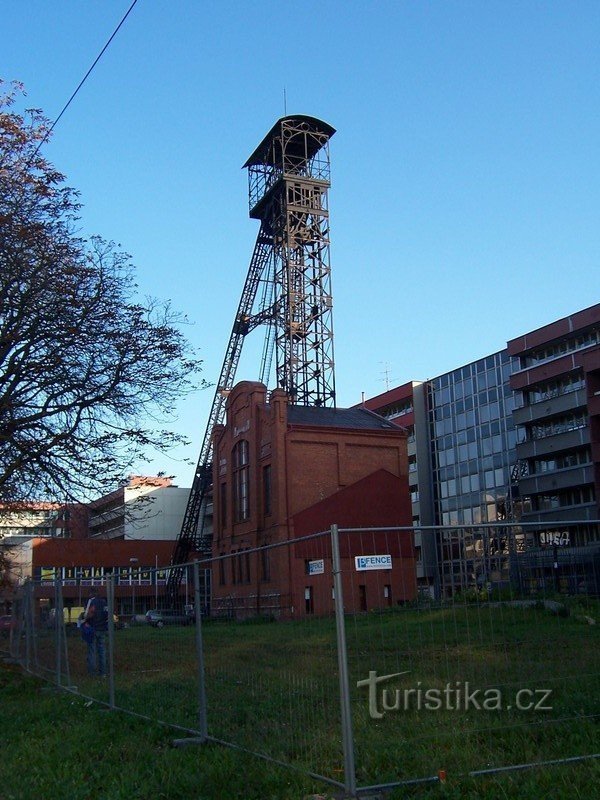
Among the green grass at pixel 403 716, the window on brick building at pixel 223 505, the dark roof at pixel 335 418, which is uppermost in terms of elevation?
the dark roof at pixel 335 418

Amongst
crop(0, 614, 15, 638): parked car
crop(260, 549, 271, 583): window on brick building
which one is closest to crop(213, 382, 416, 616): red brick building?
crop(0, 614, 15, 638): parked car

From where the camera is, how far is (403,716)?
23.1 feet

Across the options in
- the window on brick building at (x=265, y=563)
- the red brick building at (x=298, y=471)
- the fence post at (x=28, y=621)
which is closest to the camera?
the window on brick building at (x=265, y=563)

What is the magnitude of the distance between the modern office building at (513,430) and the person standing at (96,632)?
21291 mm

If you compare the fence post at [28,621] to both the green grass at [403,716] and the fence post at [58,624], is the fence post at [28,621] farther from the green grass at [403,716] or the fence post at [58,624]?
the green grass at [403,716]

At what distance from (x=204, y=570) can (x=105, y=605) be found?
4.43 m

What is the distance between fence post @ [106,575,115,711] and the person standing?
757mm

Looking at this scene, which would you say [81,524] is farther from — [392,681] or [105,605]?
[392,681]

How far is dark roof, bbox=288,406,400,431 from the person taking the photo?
5356 cm

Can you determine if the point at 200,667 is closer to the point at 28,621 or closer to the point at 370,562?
the point at 370,562

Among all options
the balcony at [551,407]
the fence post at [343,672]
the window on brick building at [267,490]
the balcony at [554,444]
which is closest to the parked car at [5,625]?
the fence post at [343,672]

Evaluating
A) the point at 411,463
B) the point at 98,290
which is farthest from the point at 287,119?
the point at 98,290

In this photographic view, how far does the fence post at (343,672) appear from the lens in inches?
237

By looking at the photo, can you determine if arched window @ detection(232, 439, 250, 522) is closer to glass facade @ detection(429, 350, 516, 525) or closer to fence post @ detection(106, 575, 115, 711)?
glass facade @ detection(429, 350, 516, 525)
